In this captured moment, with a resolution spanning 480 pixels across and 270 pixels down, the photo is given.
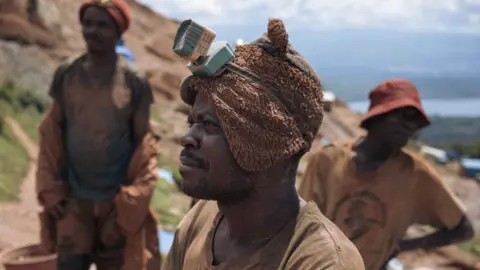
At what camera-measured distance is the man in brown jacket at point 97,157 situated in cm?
397

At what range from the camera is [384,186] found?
3.30m

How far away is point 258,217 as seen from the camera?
5.74 ft

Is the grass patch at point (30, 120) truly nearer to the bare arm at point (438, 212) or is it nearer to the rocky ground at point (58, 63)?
the rocky ground at point (58, 63)

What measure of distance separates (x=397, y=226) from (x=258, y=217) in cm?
174

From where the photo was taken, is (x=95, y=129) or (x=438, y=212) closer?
(x=438, y=212)

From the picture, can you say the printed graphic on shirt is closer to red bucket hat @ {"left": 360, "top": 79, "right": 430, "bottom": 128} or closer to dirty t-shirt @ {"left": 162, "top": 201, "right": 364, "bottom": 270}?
red bucket hat @ {"left": 360, "top": 79, "right": 430, "bottom": 128}

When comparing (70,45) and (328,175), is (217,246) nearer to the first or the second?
(328,175)

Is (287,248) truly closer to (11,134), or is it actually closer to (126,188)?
(126,188)

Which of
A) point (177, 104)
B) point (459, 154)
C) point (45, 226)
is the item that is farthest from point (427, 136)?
point (45, 226)

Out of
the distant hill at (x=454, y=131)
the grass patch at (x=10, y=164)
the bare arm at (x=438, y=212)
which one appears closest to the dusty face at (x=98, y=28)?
the bare arm at (x=438, y=212)

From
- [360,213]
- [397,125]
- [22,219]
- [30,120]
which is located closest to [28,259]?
[360,213]

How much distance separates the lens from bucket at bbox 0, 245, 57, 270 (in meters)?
3.92

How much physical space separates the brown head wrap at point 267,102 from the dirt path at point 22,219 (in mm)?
5250

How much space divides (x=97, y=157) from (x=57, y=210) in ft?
1.28
